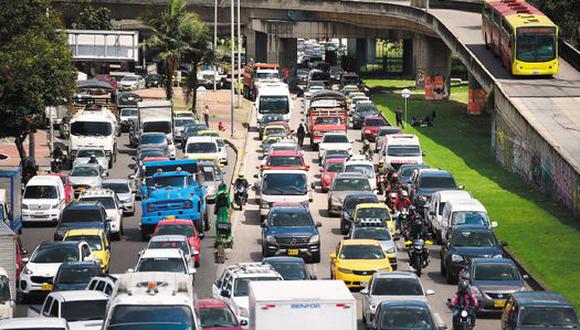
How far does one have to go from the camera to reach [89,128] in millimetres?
70438

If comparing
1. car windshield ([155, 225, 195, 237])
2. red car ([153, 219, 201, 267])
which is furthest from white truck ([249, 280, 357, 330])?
car windshield ([155, 225, 195, 237])

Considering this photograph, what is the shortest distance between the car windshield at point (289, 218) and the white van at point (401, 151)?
1850 centimetres

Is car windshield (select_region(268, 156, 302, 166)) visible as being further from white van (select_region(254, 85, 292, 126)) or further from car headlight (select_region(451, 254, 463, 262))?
white van (select_region(254, 85, 292, 126))

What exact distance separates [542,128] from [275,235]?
22516mm

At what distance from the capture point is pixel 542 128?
2571 inches

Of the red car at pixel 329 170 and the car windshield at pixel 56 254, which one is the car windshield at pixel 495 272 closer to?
the car windshield at pixel 56 254

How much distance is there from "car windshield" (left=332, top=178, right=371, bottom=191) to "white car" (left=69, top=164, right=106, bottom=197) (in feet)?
30.2

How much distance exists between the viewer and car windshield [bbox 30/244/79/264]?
4034 centimetres

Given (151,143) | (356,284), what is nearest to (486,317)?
(356,284)

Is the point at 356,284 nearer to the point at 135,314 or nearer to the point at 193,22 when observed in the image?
the point at 135,314

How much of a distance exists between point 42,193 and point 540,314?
26925 mm

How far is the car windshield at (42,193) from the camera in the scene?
54.1m

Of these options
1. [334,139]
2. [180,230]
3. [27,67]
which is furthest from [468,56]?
[180,230]

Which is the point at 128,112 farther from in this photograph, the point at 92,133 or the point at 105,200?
the point at 105,200
